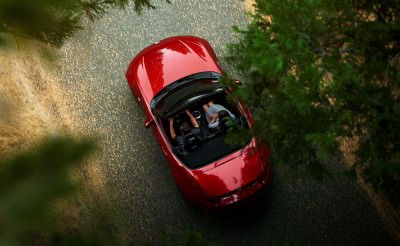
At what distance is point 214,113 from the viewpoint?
7570 mm

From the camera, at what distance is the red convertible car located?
293 inches

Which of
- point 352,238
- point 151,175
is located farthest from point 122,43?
point 352,238

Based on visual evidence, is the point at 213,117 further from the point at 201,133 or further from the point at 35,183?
the point at 35,183

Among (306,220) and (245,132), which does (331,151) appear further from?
(306,220)

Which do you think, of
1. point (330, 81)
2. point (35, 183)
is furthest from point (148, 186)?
point (35, 183)

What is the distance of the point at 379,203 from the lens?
27.1 ft

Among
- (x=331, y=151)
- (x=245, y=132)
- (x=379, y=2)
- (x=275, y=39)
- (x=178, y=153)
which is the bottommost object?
(x=178, y=153)

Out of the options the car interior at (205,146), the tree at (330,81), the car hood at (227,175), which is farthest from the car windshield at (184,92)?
the tree at (330,81)

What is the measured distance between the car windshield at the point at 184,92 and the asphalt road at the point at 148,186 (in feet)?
4.13

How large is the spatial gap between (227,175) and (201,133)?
86 centimetres

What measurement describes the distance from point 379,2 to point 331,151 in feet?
7.24

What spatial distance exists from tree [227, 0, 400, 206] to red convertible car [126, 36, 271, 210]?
1.67 meters

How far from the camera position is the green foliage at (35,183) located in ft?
7.30

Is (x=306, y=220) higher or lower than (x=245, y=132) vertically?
Result: lower
